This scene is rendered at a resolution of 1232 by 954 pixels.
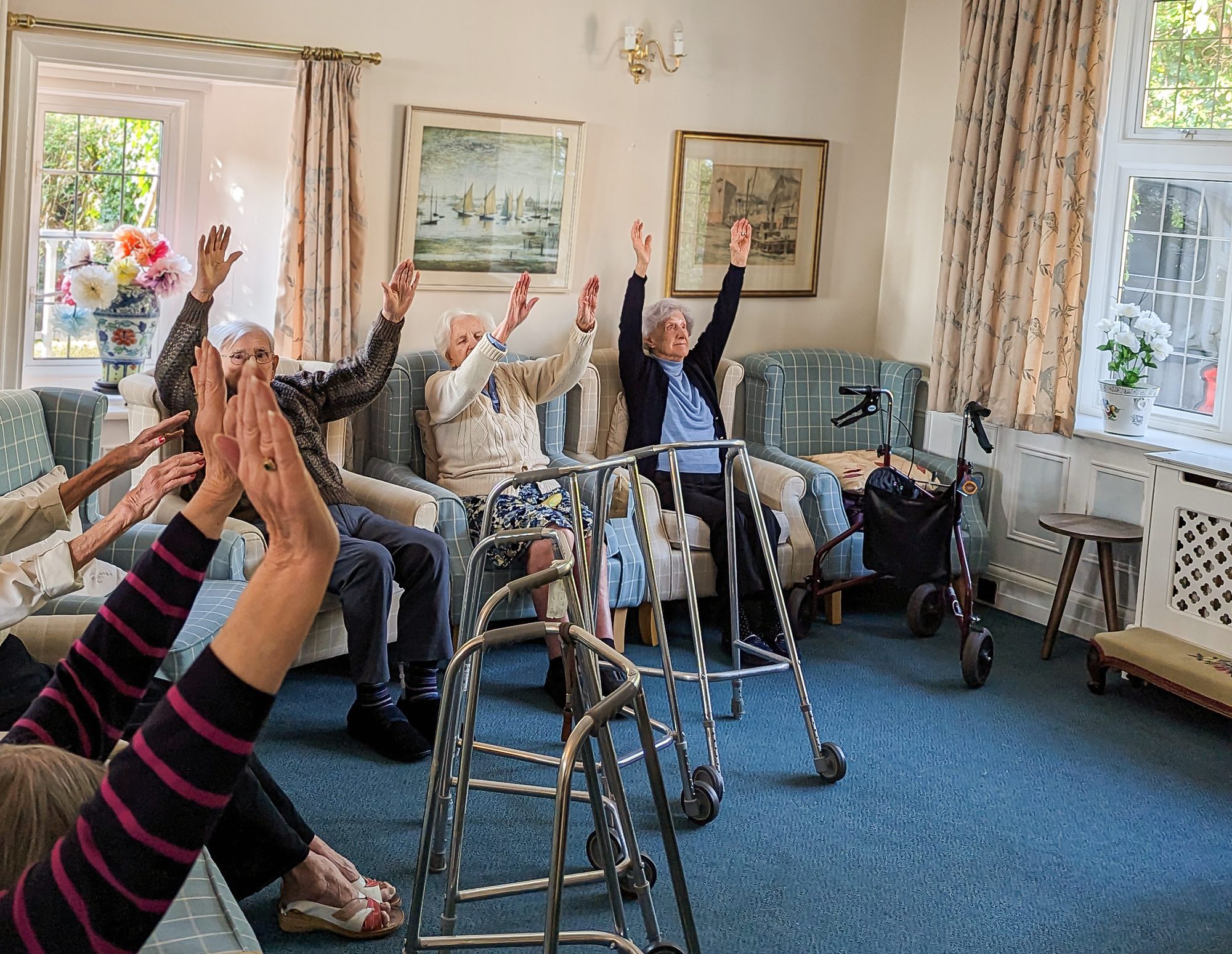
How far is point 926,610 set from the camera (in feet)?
15.5

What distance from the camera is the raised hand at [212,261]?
3.55 m

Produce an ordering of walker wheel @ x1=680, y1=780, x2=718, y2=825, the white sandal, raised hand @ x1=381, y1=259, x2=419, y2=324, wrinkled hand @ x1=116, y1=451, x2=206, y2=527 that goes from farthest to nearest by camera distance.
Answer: raised hand @ x1=381, y1=259, x2=419, y2=324 < walker wheel @ x1=680, y1=780, x2=718, y2=825 < the white sandal < wrinkled hand @ x1=116, y1=451, x2=206, y2=527

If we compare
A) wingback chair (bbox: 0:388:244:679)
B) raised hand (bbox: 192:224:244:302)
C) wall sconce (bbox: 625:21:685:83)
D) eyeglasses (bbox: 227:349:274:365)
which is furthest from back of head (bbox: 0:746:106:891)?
wall sconce (bbox: 625:21:685:83)

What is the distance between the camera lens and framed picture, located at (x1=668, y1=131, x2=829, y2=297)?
538 cm

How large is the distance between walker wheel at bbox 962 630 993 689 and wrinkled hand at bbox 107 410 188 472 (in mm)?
2821

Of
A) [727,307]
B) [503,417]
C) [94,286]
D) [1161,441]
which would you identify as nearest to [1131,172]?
[1161,441]

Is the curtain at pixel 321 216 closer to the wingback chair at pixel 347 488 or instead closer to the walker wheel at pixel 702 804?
the wingback chair at pixel 347 488

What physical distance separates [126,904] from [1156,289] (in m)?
4.74

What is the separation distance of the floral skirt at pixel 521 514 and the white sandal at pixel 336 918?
60.6 inches

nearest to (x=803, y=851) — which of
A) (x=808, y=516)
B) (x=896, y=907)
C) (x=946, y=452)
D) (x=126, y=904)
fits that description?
(x=896, y=907)

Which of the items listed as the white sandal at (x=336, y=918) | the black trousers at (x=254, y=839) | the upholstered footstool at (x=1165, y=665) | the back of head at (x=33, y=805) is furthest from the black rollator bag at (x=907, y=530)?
the back of head at (x=33, y=805)

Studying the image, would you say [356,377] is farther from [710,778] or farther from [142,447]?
[142,447]

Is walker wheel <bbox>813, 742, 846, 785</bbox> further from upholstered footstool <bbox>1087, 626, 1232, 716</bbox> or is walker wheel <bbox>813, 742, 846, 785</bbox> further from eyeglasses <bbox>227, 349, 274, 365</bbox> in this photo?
eyeglasses <bbox>227, 349, 274, 365</bbox>

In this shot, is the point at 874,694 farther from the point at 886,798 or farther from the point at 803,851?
the point at 803,851
